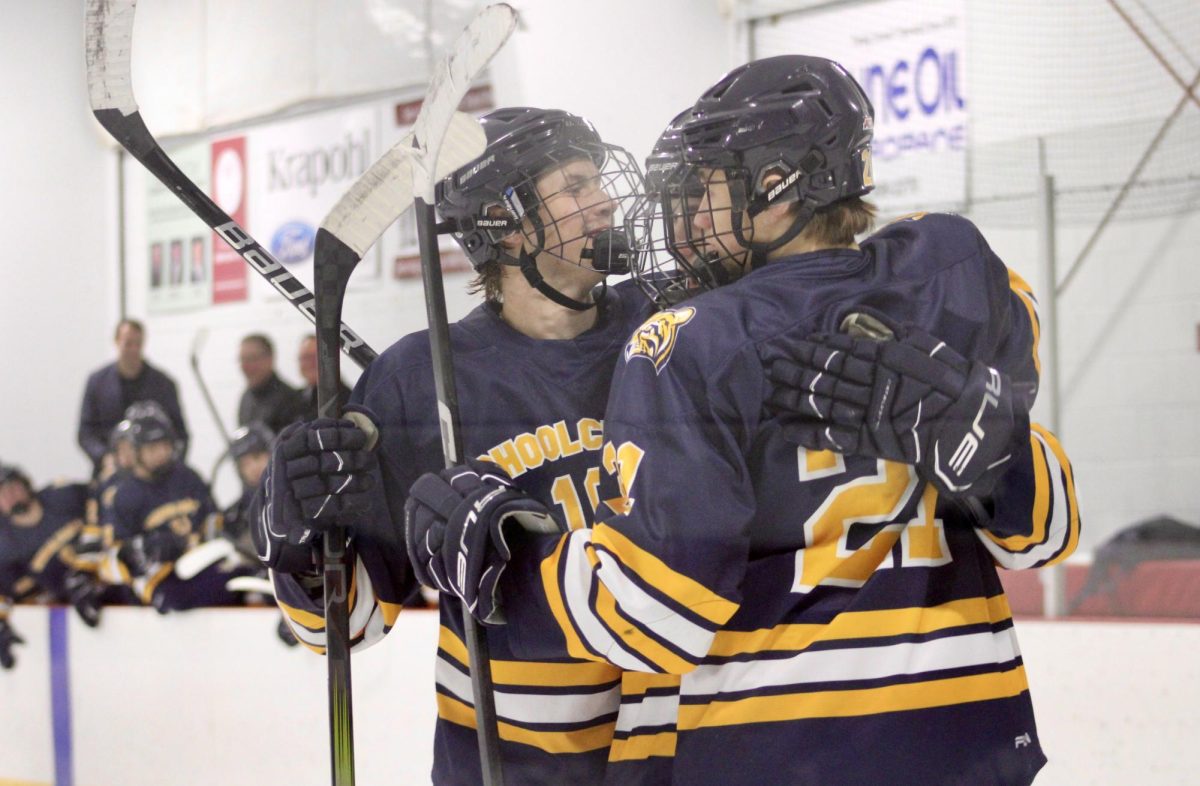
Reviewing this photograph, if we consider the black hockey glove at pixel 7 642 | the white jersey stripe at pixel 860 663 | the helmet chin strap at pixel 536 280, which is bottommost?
the black hockey glove at pixel 7 642

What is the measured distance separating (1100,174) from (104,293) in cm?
167

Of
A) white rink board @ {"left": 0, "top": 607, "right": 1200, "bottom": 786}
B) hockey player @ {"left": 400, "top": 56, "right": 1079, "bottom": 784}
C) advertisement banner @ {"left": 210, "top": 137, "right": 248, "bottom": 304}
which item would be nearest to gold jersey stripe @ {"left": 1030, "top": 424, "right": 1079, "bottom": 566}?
hockey player @ {"left": 400, "top": 56, "right": 1079, "bottom": 784}

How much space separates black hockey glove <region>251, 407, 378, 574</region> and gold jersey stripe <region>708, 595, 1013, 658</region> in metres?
0.37

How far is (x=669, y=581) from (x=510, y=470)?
0.31m

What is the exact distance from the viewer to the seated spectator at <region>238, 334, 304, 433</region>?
5.97 ft

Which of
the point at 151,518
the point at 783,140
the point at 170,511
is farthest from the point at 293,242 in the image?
the point at 151,518

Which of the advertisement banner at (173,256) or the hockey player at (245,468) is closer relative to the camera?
the advertisement banner at (173,256)

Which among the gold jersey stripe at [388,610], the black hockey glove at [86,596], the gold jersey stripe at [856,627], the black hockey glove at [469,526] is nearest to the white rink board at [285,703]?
the black hockey glove at [86,596]

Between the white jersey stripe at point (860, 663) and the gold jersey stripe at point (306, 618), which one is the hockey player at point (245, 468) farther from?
the white jersey stripe at point (860, 663)

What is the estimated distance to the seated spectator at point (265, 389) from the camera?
182cm

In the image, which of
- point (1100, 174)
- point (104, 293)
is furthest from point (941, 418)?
point (104, 293)

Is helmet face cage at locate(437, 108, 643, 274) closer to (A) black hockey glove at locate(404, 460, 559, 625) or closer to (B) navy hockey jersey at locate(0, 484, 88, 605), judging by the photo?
(A) black hockey glove at locate(404, 460, 559, 625)

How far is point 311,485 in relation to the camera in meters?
1.14

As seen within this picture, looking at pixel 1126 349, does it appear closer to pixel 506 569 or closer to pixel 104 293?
pixel 506 569
